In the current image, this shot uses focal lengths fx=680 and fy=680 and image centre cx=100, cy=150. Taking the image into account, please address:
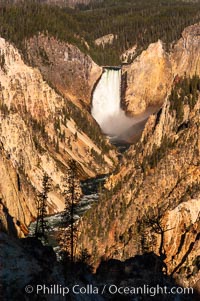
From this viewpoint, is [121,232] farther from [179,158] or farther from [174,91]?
[174,91]

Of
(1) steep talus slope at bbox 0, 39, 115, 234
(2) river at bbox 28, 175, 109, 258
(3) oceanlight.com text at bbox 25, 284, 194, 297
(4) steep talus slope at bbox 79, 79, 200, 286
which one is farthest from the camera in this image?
(1) steep talus slope at bbox 0, 39, 115, 234

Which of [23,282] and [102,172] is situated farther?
[102,172]

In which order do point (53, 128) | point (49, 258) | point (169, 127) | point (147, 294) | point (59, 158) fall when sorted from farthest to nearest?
point (53, 128), point (59, 158), point (169, 127), point (147, 294), point (49, 258)

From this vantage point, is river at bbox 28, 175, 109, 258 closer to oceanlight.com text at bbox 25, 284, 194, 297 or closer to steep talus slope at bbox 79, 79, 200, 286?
steep talus slope at bbox 79, 79, 200, 286

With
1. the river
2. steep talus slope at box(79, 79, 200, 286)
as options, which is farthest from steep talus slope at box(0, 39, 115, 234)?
steep talus slope at box(79, 79, 200, 286)

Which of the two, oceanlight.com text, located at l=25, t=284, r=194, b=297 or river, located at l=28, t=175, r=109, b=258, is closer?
oceanlight.com text, located at l=25, t=284, r=194, b=297

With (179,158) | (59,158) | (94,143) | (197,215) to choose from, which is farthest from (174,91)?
(94,143)

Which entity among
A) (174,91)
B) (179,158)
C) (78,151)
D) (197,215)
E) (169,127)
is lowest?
(197,215)
